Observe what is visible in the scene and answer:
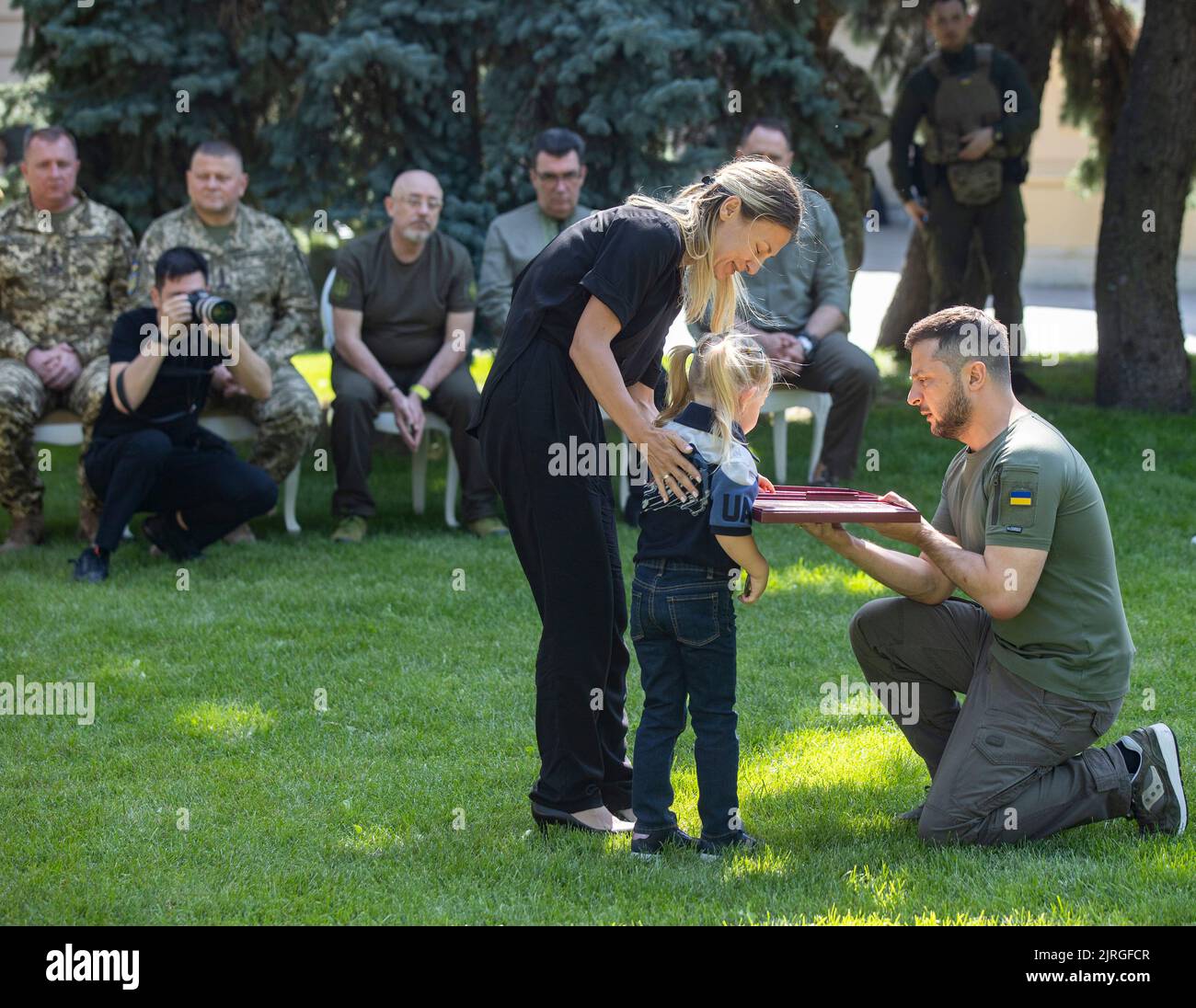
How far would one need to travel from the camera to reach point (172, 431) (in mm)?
6555

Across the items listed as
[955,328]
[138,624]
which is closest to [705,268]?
[955,328]

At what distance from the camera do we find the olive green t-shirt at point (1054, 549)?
3408mm

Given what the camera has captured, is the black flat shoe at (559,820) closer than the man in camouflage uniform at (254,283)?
Yes

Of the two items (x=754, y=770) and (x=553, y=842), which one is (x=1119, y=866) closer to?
(x=754, y=770)

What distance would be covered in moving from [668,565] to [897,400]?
22.8ft

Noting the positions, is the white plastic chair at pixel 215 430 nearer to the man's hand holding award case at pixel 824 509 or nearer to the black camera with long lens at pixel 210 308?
the black camera with long lens at pixel 210 308

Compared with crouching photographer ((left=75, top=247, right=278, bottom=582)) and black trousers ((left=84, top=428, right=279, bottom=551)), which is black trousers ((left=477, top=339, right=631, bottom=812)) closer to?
crouching photographer ((left=75, top=247, right=278, bottom=582))

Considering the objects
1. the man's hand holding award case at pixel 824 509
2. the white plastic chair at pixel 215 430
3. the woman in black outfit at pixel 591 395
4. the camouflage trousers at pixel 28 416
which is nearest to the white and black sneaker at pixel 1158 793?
the man's hand holding award case at pixel 824 509

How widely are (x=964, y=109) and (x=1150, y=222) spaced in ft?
4.70

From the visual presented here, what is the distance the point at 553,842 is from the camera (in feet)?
11.8

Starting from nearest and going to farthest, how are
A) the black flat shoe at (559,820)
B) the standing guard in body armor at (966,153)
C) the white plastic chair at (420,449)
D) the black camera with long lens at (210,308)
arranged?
1. the black flat shoe at (559,820)
2. the black camera with long lens at (210,308)
3. the white plastic chair at (420,449)
4. the standing guard in body armor at (966,153)

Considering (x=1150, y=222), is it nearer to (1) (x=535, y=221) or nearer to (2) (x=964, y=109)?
(2) (x=964, y=109)

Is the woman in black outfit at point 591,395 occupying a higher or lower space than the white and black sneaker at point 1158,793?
higher

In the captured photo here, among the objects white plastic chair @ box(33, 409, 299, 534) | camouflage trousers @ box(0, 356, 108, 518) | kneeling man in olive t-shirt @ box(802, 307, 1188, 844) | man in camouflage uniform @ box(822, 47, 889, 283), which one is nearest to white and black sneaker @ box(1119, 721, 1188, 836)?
kneeling man in olive t-shirt @ box(802, 307, 1188, 844)
